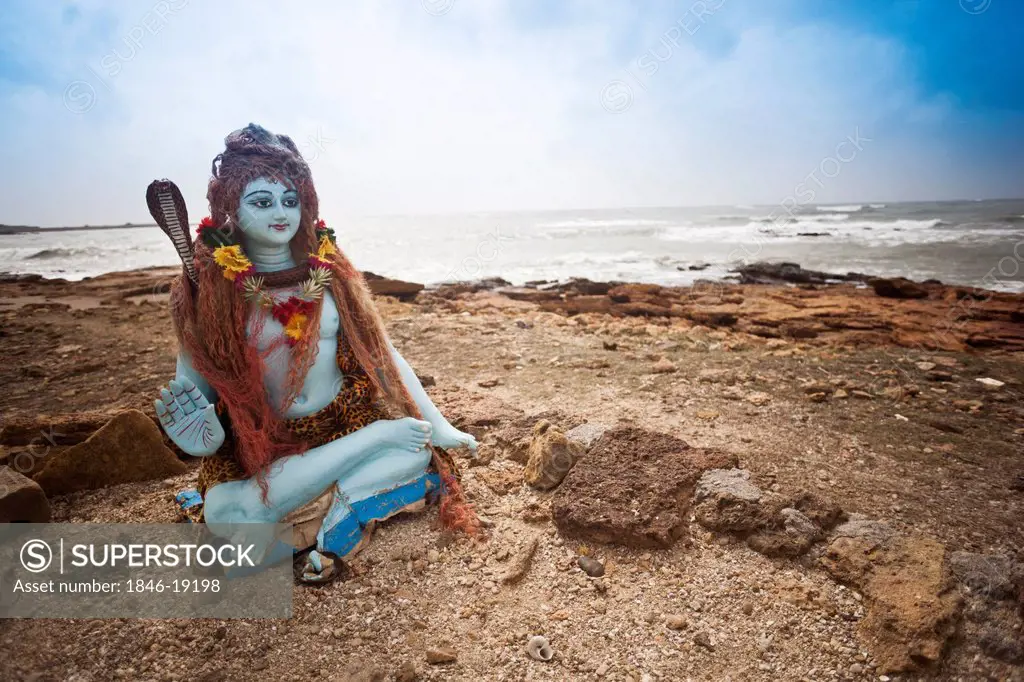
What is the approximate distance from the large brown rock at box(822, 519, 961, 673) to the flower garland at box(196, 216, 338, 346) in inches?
98.8

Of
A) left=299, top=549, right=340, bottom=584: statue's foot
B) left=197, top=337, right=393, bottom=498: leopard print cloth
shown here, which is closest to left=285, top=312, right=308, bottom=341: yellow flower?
left=197, top=337, right=393, bottom=498: leopard print cloth

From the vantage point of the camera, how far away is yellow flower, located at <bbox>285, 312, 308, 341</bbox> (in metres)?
2.37

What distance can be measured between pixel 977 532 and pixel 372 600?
267 centimetres

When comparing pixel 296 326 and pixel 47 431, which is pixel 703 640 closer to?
pixel 296 326

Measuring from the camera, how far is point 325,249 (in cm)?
256

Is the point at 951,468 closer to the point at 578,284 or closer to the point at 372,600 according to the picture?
the point at 372,600

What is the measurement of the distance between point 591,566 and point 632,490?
0.43 metres

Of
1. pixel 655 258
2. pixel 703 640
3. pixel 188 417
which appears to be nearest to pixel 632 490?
pixel 703 640

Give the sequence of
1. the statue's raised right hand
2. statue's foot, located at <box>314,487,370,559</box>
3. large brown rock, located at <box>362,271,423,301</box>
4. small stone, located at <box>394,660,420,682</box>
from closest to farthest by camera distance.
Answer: small stone, located at <box>394,660,420,682</box> < the statue's raised right hand < statue's foot, located at <box>314,487,370,559</box> < large brown rock, located at <box>362,271,423,301</box>

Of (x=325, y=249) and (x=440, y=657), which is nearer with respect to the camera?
(x=440, y=657)

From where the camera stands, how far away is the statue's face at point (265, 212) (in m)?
2.33

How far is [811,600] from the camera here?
2.13 metres

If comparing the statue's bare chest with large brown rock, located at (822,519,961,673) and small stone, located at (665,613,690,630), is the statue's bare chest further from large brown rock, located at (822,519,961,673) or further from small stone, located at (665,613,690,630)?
large brown rock, located at (822,519,961,673)

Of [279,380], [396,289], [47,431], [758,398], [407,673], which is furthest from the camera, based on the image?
[396,289]
